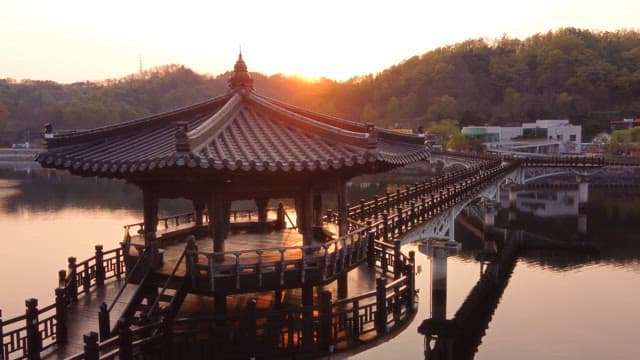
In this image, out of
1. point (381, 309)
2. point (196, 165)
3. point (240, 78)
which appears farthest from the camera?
point (240, 78)

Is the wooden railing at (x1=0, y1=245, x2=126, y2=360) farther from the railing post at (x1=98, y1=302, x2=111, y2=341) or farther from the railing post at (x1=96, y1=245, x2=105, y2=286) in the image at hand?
the railing post at (x1=98, y1=302, x2=111, y2=341)

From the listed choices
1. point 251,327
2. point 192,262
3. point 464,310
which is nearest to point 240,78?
point 192,262

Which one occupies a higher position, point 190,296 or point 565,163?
point 565,163

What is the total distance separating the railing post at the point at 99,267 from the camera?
44.8 feet

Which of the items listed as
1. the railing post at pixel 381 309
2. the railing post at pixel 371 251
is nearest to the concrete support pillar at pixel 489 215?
the railing post at pixel 371 251

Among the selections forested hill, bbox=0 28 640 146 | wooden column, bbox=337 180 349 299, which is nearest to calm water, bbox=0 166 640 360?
wooden column, bbox=337 180 349 299

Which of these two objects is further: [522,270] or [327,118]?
[522,270]

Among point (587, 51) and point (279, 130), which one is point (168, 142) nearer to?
Result: point (279, 130)

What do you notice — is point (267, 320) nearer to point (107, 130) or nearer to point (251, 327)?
point (251, 327)

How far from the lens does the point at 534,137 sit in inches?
4584

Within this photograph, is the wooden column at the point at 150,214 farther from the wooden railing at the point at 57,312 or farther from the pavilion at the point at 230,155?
the wooden railing at the point at 57,312

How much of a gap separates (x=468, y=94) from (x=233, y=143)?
172 meters

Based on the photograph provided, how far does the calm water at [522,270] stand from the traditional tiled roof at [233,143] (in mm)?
4128

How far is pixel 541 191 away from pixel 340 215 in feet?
262
